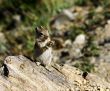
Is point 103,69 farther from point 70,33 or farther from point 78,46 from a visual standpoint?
point 70,33

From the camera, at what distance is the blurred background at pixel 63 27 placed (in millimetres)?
12680

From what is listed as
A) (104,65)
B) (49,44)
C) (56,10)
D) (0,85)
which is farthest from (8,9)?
(0,85)

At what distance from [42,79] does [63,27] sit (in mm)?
7573

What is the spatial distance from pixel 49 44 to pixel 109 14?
643 cm

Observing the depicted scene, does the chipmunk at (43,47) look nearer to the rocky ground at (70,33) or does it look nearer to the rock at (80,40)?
the rocky ground at (70,33)

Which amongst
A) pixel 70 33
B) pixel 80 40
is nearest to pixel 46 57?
pixel 80 40

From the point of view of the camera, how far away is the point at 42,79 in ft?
27.2

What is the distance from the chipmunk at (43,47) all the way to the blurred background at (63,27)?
264cm

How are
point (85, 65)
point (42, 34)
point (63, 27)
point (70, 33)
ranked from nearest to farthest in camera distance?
point (42, 34) → point (85, 65) → point (70, 33) → point (63, 27)

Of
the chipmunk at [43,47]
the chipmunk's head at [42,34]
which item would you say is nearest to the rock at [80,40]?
the chipmunk at [43,47]

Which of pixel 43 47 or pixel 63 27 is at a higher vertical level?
pixel 63 27

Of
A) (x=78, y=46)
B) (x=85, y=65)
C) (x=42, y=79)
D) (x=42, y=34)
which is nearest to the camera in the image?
(x=42, y=79)

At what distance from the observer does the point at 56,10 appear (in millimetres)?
16156

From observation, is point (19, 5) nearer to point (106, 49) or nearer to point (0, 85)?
point (106, 49)
